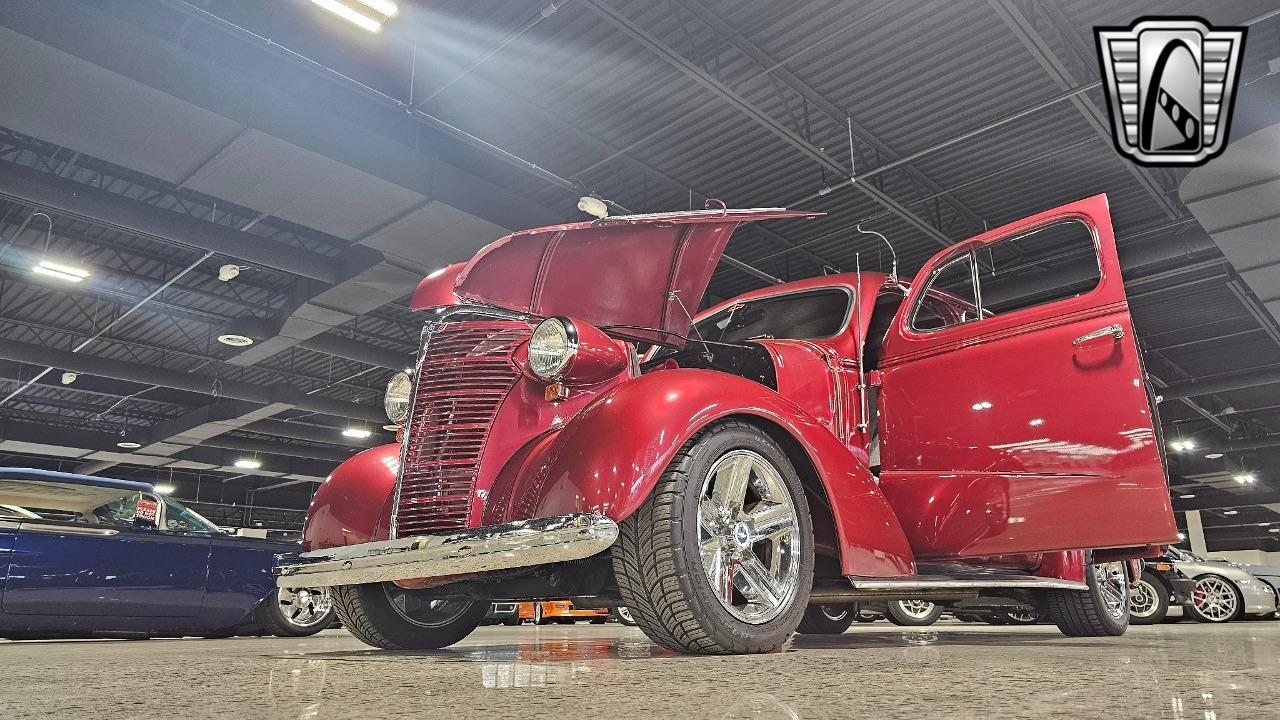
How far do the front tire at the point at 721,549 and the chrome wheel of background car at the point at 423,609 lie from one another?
134 centimetres

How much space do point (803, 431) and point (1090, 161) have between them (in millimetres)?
9178

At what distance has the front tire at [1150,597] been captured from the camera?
947 centimetres

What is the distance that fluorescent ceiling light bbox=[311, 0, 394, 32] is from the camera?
660cm

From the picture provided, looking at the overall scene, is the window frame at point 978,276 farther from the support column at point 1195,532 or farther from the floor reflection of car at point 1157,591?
the support column at point 1195,532

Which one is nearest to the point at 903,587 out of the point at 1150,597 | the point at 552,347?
the point at 552,347

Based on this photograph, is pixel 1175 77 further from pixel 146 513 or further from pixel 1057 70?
pixel 146 513

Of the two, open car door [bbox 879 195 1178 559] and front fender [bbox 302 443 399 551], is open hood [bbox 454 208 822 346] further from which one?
open car door [bbox 879 195 1178 559]

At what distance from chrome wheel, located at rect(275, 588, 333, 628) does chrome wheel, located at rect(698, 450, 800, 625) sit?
16.1 feet

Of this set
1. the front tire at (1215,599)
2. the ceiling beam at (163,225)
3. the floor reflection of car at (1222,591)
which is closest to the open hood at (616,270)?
the ceiling beam at (163,225)

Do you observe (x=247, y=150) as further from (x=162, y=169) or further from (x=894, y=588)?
(x=894, y=588)

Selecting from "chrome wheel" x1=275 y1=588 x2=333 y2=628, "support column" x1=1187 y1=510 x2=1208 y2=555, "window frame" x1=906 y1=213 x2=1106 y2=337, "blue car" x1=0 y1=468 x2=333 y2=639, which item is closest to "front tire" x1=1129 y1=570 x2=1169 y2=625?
"window frame" x1=906 y1=213 x2=1106 y2=337

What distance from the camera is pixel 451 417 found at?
3.12 m

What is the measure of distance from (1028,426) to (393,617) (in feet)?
9.72

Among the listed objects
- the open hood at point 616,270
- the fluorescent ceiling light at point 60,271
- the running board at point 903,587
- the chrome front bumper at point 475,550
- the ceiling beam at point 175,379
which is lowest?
the running board at point 903,587
